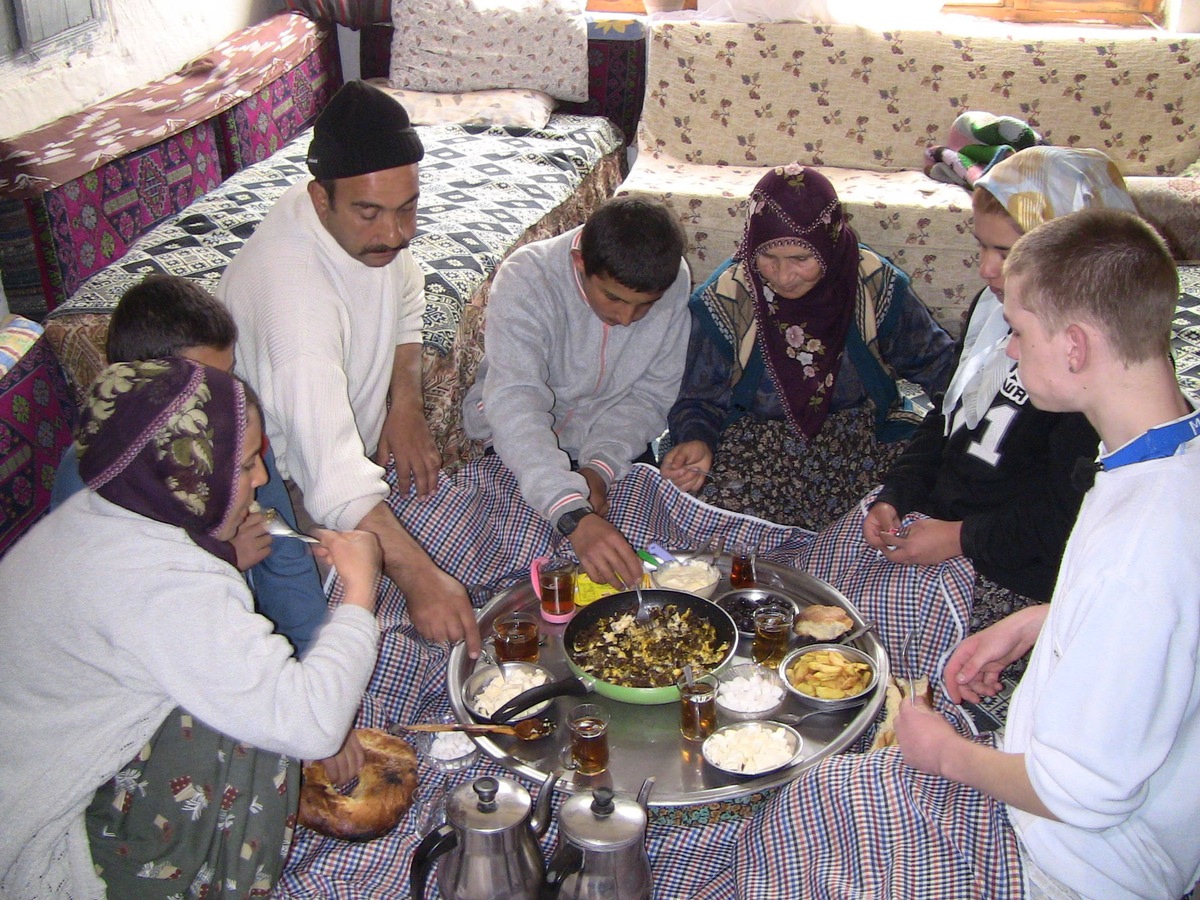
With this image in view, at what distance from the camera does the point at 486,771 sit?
182cm

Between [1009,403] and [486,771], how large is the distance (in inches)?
52.6

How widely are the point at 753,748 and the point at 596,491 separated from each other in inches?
37.0

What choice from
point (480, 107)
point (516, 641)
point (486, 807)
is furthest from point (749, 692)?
point (480, 107)

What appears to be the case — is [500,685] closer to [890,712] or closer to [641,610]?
[641,610]

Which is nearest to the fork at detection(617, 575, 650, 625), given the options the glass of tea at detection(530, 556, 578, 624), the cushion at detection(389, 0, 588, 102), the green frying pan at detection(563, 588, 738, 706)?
the green frying pan at detection(563, 588, 738, 706)

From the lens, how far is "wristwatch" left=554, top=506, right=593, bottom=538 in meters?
2.20

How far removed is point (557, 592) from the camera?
6.55 feet

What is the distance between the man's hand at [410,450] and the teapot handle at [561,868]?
1192mm

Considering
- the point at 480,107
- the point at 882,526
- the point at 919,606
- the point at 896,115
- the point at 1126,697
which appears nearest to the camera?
the point at 1126,697

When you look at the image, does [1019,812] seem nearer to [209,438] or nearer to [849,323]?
[209,438]

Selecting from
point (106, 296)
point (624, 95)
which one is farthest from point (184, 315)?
point (624, 95)

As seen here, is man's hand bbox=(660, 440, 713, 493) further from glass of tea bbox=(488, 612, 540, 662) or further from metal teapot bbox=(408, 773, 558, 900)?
metal teapot bbox=(408, 773, 558, 900)

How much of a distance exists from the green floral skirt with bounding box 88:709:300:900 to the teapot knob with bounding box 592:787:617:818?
60 cm

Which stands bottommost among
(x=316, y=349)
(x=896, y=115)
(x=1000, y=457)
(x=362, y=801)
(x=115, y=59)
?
(x=362, y=801)
